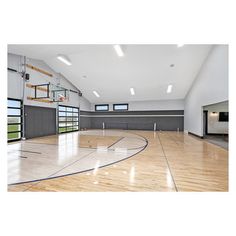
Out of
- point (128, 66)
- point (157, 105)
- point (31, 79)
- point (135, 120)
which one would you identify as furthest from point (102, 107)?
point (31, 79)

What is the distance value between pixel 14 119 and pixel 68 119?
3.57 metres

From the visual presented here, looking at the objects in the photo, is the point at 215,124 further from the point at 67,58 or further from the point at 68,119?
the point at 68,119

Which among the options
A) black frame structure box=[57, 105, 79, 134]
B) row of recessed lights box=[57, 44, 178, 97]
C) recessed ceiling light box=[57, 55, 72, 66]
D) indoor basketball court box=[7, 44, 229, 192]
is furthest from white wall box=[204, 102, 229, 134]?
black frame structure box=[57, 105, 79, 134]

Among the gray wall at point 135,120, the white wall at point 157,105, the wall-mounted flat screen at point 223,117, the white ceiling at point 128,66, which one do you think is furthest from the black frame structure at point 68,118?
the wall-mounted flat screen at point 223,117

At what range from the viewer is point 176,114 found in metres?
9.88

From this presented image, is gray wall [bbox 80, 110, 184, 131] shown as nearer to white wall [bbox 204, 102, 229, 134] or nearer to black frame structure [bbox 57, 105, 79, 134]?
black frame structure [bbox 57, 105, 79, 134]

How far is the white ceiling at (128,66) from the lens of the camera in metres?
4.83

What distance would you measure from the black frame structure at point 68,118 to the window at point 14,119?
2.41 metres

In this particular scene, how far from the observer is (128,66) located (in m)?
6.13

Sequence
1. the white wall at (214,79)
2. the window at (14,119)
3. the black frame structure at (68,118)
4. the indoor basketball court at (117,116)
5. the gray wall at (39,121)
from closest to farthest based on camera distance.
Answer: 1. the indoor basketball court at (117,116)
2. the white wall at (214,79)
3. the window at (14,119)
4. the gray wall at (39,121)
5. the black frame structure at (68,118)

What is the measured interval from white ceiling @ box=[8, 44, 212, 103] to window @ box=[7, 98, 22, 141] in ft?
6.32

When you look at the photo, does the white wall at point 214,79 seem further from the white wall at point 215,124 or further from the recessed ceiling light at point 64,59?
the recessed ceiling light at point 64,59

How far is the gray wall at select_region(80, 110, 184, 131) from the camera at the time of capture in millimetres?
9953
